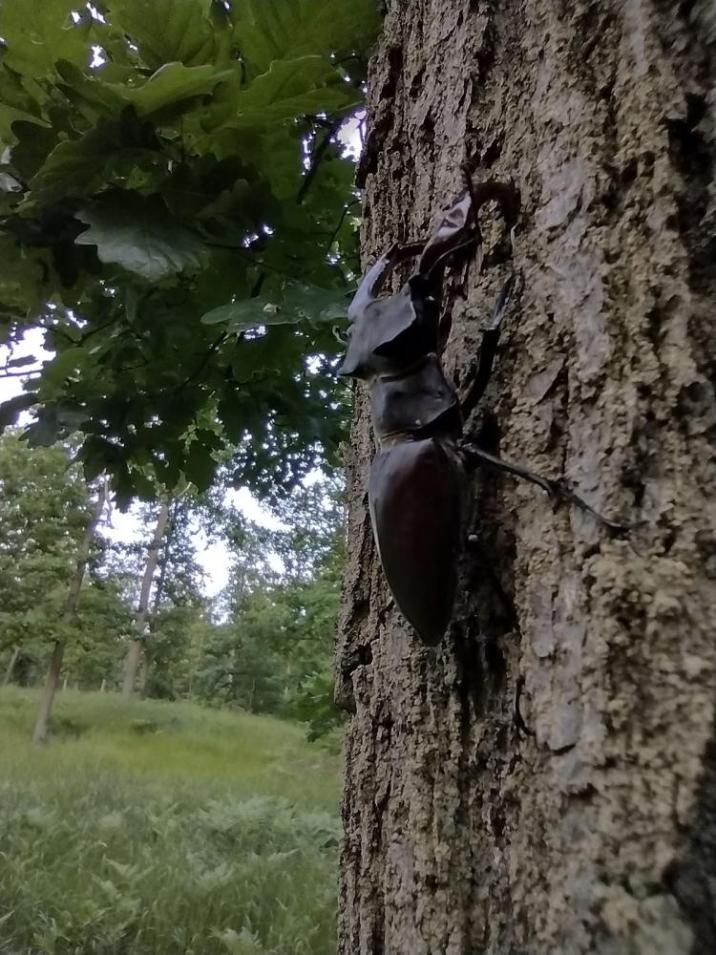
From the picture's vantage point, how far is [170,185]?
126 centimetres

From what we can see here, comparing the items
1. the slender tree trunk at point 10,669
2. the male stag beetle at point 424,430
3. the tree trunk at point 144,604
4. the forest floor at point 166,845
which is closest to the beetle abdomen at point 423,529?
the male stag beetle at point 424,430

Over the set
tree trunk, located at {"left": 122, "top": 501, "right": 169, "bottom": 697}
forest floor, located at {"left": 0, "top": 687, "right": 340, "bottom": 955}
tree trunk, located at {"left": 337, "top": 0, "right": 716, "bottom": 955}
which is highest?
tree trunk, located at {"left": 122, "top": 501, "right": 169, "bottom": 697}

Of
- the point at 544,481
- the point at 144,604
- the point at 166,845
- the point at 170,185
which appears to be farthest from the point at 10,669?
the point at 544,481

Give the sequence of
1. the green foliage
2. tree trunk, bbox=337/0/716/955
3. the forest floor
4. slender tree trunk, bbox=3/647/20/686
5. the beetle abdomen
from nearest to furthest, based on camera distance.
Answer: tree trunk, bbox=337/0/716/955 < the beetle abdomen < the green foliage < the forest floor < slender tree trunk, bbox=3/647/20/686

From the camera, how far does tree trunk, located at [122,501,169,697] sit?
7.48 metres

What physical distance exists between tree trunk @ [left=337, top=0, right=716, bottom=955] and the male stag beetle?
2 centimetres

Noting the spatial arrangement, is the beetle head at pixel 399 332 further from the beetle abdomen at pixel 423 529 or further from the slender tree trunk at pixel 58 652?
the slender tree trunk at pixel 58 652

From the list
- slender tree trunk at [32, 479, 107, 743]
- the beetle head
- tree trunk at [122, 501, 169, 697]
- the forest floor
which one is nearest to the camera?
the beetle head

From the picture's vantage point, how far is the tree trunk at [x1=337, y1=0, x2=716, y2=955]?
43 centimetres

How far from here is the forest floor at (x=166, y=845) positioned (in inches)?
114

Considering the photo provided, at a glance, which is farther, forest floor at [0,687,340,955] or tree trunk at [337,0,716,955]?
forest floor at [0,687,340,955]

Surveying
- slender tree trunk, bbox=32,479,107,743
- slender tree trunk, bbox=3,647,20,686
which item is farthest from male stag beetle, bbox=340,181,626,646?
slender tree trunk, bbox=3,647,20,686

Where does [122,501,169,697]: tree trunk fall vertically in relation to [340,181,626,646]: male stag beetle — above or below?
above

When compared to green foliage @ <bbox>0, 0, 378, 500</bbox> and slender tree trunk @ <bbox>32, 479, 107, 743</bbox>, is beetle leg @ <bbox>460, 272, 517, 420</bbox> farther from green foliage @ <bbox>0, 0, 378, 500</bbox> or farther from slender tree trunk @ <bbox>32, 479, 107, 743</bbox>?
slender tree trunk @ <bbox>32, 479, 107, 743</bbox>
